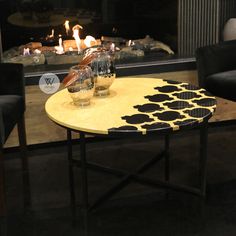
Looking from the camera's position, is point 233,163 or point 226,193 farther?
point 233,163

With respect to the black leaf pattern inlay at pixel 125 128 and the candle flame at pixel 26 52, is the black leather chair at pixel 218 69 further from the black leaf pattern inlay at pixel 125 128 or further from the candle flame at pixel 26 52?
the candle flame at pixel 26 52

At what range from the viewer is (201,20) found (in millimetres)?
3516

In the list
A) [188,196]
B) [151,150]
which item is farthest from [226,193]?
[151,150]

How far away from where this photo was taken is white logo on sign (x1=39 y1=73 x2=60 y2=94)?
10.4ft

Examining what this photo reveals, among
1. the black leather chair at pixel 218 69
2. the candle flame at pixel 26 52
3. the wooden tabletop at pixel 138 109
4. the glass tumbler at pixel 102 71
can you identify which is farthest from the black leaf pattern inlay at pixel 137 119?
the candle flame at pixel 26 52

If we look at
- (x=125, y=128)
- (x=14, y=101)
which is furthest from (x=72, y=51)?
(x=125, y=128)

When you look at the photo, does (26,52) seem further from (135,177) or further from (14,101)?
(135,177)

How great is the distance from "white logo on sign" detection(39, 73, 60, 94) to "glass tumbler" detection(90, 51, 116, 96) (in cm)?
69

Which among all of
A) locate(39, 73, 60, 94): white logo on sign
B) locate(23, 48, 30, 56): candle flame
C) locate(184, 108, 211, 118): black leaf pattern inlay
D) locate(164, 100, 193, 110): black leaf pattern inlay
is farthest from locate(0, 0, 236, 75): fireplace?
locate(184, 108, 211, 118): black leaf pattern inlay

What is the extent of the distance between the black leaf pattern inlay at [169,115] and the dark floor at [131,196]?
0.54 m

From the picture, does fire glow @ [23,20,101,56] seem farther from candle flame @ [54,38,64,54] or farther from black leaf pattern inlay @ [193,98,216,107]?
black leaf pattern inlay @ [193,98,216,107]

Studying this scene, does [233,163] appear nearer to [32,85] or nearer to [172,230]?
[172,230]

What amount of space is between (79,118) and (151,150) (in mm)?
1115

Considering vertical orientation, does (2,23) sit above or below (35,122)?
above
